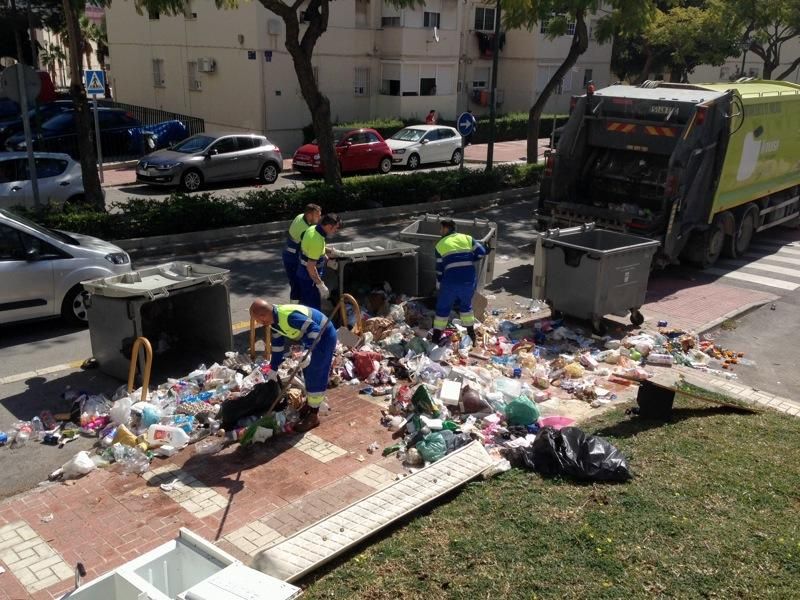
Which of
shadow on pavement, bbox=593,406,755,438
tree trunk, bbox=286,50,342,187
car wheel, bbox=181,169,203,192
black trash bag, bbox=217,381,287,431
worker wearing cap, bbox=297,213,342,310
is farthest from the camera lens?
car wheel, bbox=181,169,203,192

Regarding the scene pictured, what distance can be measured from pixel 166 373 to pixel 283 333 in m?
2.16

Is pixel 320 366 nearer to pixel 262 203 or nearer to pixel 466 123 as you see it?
pixel 262 203

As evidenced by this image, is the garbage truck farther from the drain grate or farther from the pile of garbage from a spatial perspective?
the drain grate

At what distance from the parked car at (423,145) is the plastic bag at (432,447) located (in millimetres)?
18110

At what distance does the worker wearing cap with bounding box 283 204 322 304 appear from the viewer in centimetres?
892

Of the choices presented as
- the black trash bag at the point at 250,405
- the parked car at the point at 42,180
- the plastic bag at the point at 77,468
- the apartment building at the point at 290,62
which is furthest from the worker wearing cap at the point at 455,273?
the apartment building at the point at 290,62

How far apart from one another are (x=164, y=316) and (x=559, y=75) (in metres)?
14.8

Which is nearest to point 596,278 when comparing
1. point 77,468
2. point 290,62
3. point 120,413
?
point 120,413

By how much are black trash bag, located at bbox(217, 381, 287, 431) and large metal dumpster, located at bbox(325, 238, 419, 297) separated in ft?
9.69

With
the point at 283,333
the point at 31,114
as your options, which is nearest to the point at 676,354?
the point at 283,333

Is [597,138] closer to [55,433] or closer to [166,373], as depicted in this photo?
[166,373]

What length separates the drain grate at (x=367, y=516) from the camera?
15.2 feet

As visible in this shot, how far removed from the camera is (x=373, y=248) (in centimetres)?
1012

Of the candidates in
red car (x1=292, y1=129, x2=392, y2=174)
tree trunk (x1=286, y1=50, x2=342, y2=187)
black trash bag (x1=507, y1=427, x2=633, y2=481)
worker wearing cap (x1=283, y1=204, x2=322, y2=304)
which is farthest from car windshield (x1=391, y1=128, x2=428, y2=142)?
black trash bag (x1=507, y1=427, x2=633, y2=481)
